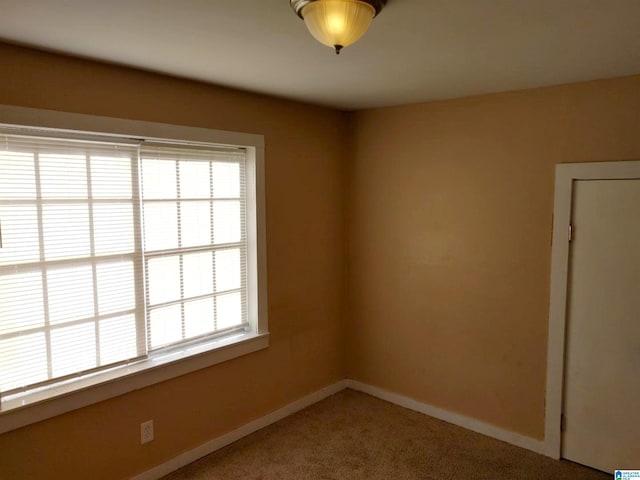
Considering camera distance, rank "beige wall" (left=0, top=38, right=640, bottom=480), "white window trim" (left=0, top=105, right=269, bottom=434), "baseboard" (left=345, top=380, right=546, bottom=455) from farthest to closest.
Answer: "baseboard" (left=345, top=380, right=546, bottom=455) < "beige wall" (left=0, top=38, right=640, bottom=480) < "white window trim" (left=0, top=105, right=269, bottom=434)

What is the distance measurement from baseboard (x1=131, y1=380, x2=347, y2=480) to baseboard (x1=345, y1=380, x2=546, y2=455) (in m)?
0.27

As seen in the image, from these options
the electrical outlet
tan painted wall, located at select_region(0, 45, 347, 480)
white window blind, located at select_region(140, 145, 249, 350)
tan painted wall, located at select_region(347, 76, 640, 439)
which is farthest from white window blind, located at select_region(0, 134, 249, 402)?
tan painted wall, located at select_region(347, 76, 640, 439)

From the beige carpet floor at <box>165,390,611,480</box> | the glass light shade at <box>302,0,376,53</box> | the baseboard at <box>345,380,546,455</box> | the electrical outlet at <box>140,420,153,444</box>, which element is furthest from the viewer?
the baseboard at <box>345,380,546,455</box>

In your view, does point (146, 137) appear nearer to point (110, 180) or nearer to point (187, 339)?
point (110, 180)

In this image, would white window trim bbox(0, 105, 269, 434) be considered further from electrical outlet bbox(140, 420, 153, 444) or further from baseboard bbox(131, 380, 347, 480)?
baseboard bbox(131, 380, 347, 480)

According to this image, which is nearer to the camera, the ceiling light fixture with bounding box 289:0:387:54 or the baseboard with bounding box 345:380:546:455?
the ceiling light fixture with bounding box 289:0:387:54

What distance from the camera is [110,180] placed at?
2447mm

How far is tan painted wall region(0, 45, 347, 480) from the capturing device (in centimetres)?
219

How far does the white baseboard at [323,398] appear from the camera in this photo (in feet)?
9.11

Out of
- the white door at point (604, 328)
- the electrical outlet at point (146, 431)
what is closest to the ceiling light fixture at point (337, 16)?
the white door at point (604, 328)

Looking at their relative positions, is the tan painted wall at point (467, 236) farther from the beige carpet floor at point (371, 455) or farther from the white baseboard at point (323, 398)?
the beige carpet floor at point (371, 455)

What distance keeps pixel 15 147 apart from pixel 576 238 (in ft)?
10.2

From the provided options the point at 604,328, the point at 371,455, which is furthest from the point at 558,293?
the point at 371,455

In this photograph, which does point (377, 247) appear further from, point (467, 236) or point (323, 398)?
point (323, 398)
